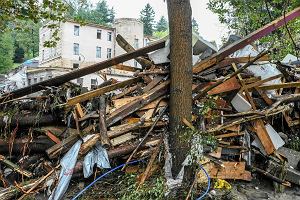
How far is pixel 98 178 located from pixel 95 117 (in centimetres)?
102

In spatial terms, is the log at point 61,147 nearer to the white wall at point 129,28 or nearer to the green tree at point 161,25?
the white wall at point 129,28

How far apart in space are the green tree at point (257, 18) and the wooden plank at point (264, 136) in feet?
14.4

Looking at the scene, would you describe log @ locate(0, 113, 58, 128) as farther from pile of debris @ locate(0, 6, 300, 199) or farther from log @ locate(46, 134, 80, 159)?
log @ locate(46, 134, 80, 159)

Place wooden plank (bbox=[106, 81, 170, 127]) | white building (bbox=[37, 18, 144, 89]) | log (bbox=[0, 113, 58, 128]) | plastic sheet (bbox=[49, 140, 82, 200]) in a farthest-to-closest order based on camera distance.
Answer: white building (bbox=[37, 18, 144, 89]) < log (bbox=[0, 113, 58, 128]) < wooden plank (bbox=[106, 81, 170, 127]) < plastic sheet (bbox=[49, 140, 82, 200])

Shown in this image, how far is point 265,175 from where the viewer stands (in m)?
4.93

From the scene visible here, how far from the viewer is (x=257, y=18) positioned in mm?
11477

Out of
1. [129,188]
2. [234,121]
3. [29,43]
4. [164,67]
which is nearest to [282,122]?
[234,121]

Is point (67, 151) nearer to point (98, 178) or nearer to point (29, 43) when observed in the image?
point (98, 178)

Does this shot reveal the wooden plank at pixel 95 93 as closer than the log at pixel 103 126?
No

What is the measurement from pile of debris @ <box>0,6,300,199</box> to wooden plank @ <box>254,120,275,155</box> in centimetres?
2

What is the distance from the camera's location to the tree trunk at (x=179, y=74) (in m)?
4.59

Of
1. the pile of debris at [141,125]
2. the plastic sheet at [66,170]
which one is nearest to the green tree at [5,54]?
the pile of debris at [141,125]

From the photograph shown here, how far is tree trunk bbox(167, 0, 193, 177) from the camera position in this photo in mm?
4594

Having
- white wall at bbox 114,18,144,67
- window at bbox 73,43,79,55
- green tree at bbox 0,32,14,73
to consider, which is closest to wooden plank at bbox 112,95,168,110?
window at bbox 73,43,79,55
